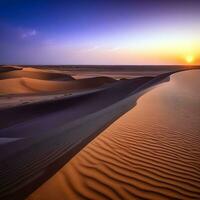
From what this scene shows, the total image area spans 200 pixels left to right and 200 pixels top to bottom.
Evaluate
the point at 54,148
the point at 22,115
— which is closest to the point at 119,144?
the point at 54,148

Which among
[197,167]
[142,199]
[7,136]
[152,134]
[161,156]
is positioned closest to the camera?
[142,199]

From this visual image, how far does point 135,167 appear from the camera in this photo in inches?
167

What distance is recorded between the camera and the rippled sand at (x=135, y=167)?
3.49 metres

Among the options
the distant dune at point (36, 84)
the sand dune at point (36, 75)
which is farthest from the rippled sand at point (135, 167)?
the sand dune at point (36, 75)

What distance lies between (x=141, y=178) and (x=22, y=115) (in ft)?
37.4

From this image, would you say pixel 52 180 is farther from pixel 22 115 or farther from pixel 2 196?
pixel 22 115

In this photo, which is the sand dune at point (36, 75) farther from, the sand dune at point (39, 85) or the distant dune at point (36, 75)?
the sand dune at point (39, 85)

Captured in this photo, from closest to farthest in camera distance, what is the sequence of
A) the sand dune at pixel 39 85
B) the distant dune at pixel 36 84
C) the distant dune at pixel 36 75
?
the sand dune at pixel 39 85
the distant dune at pixel 36 84
the distant dune at pixel 36 75

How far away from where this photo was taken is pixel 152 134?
598cm

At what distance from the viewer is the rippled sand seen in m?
3.49

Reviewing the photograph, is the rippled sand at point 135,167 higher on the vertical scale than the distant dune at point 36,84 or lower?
higher

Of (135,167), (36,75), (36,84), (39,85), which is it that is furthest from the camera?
(36,75)

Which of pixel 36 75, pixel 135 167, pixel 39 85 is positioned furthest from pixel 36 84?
pixel 135 167

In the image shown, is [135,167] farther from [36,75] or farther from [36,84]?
[36,75]
